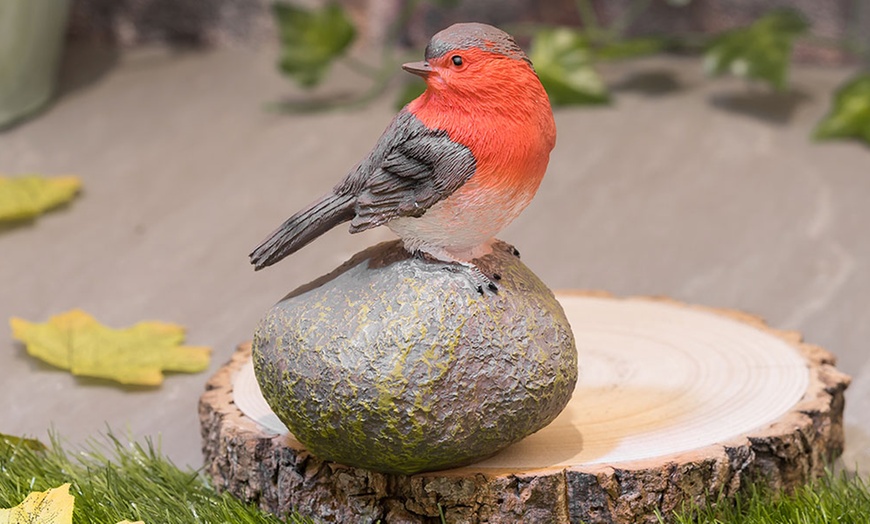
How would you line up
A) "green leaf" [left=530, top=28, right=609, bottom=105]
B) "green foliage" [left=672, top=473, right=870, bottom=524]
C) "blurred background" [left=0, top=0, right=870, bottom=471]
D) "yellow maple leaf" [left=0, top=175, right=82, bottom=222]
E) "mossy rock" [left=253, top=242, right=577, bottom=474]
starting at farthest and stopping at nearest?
"green leaf" [left=530, top=28, right=609, bottom=105]
"yellow maple leaf" [left=0, top=175, right=82, bottom=222]
"blurred background" [left=0, top=0, right=870, bottom=471]
"green foliage" [left=672, top=473, right=870, bottom=524]
"mossy rock" [left=253, top=242, right=577, bottom=474]

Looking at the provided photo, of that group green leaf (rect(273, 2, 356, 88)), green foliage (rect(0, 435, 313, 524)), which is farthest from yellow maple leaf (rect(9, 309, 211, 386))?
green leaf (rect(273, 2, 356, 88))

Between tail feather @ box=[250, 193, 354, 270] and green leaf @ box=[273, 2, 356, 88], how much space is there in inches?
92.3

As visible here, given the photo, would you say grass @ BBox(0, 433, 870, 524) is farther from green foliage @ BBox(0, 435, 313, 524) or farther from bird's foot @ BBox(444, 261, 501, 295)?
bird's foot @ BBox(444, 261, 501, 295)

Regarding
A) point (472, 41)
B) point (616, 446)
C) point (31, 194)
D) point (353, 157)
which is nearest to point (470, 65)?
point (472, 41)

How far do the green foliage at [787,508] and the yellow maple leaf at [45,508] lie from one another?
90 centimetres

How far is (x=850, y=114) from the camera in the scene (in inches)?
148

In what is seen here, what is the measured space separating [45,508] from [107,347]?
100 centimetres

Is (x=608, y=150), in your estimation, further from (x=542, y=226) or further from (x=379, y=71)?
(x=379, y=71)

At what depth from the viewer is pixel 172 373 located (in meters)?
2.68

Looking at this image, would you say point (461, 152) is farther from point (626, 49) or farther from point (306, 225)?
point (626, 49)

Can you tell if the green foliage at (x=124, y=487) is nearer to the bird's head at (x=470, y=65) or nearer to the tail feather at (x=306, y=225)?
the tail feather at (x=306, y=225)

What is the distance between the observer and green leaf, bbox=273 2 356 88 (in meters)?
4.06

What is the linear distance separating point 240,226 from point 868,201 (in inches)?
76.8

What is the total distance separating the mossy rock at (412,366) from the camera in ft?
5.44
